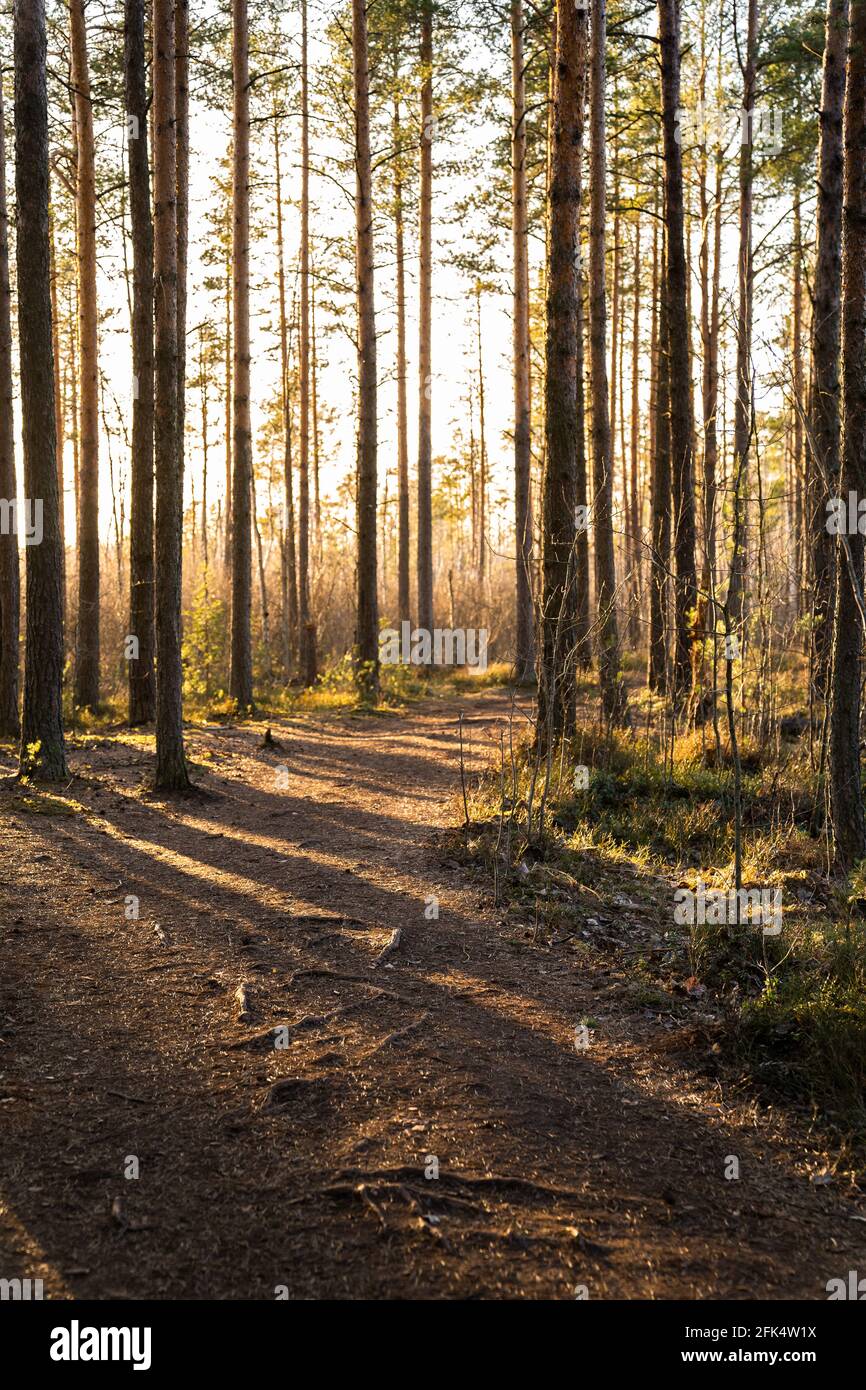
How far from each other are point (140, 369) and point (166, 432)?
4099mm

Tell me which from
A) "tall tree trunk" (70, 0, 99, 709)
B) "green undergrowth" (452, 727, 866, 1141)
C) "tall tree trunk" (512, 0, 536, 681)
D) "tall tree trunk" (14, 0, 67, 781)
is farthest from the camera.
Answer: "tall tree trunk" (512, 0, 536, 681)

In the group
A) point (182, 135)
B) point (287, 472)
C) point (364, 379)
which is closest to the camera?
point (182, 135)

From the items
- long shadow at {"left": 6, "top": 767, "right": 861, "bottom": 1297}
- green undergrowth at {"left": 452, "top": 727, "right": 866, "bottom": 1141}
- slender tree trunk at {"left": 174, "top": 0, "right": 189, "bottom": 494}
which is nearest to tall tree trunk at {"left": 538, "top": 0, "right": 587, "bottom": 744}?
green undergrowth at {"left": 452, "top": 727, "right": 866, "bottom": 1141}

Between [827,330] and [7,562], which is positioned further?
[7,562]

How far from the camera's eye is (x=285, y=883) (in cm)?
634

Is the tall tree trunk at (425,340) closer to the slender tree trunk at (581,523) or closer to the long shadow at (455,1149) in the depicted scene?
the slender tree trunk at (581,523)

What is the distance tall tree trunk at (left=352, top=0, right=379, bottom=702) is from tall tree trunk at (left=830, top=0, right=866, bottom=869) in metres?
10.1

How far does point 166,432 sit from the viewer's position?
836cm

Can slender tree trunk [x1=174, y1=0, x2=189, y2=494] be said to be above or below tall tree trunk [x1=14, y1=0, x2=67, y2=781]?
above

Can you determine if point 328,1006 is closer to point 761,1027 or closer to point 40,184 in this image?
point 761,1027

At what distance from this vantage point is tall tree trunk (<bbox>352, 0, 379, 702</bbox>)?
48.6 feet

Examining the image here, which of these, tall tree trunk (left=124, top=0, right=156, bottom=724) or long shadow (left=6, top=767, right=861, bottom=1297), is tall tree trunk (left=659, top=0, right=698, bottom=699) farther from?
long shadow (left=6, top=767, right=861, bottom=1297)
